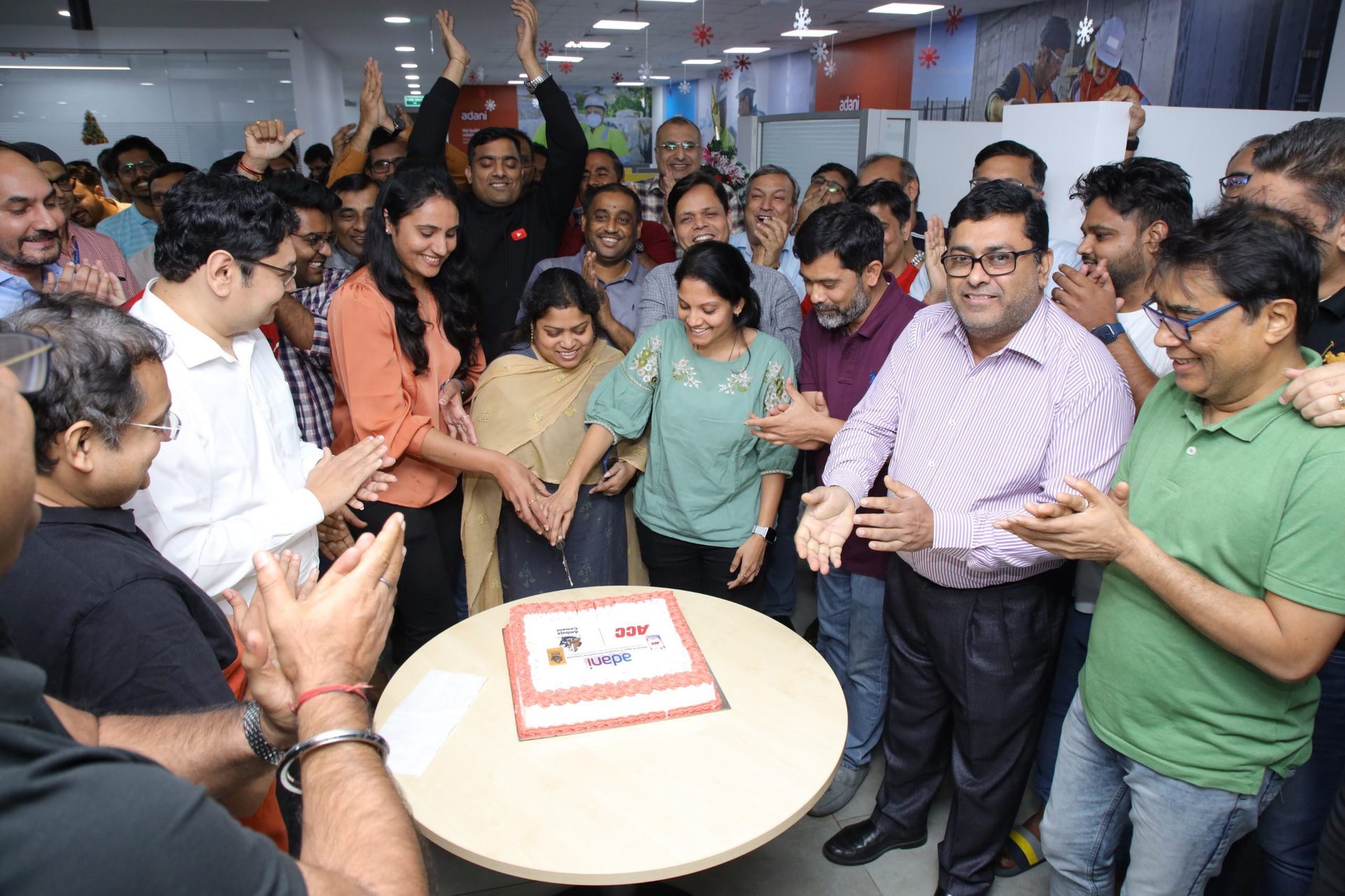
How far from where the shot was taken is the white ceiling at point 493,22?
23.6ft

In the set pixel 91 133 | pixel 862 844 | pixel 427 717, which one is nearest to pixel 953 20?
pixel 91 133

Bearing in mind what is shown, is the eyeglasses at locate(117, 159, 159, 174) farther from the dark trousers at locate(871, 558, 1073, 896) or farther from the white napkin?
the dark trousers at locate(871, 558, 1073, 896)

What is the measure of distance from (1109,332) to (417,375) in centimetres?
204

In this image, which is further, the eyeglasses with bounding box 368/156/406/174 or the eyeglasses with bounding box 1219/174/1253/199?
the eyeglasses with bounding box 368/156/406/174

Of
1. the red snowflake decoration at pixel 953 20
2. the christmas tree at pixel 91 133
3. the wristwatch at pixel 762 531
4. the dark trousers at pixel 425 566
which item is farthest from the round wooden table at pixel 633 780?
the red snowflake decoration at pixel 953 20

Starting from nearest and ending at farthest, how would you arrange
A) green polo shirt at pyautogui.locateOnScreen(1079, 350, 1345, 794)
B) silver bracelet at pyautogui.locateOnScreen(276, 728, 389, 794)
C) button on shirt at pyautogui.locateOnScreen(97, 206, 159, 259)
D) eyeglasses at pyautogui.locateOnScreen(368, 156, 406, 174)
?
→ silver bracelet at pyautogui.locateOnScreen(276, 728, 389, 794)
green polo shirt at pyautogui.locateOnScreen(1079, 350, 1345, 794)
eyeglasses at pyautogui.locateOnScreen(368, 156, 406, 174)
button on shirt at pyautogui.locateOnScreen(97, 206, 159, 259)

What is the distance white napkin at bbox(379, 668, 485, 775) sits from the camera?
1.57m

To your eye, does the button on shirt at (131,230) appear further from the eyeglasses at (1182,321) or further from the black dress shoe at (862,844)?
the eyeglasses at (1182,321)

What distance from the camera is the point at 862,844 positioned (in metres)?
2.29

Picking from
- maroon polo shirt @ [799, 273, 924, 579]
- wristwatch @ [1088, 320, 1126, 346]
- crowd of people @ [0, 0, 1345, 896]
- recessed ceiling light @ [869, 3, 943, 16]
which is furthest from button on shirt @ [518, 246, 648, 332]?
recessed ceiling light @ [869, 3, 943, 16]

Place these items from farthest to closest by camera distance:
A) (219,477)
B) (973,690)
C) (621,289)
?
(621,289)
(973,690)
(219,477)

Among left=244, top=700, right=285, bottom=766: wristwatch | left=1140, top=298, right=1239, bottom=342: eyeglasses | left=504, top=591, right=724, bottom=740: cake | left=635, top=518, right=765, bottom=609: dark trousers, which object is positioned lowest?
left=635, top=518, right=765, bottom=609: dark trousers

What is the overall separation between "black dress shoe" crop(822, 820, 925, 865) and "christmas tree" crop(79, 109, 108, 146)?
9.00 m

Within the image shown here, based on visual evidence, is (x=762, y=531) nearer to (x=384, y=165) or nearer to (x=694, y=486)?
(x=694, y=486)
